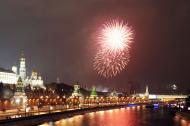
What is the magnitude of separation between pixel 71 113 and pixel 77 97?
63156 millimetres

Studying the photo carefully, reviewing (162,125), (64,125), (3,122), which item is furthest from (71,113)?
(3,122)

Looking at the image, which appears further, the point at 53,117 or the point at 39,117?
the point at 53,117

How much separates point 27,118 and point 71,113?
32.7 meters

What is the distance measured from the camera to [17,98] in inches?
3991

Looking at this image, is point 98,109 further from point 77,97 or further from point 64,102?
point 77,97

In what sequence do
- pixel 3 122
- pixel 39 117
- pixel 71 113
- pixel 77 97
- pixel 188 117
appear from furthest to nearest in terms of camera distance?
pixel 77 97, pixel 71 113, pixel 188 117, pixel 39 117, pixel 3 122

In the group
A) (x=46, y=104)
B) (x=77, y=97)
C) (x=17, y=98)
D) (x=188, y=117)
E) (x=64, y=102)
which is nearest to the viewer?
(x=188, y=117)

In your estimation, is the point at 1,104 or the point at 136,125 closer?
the point at 136,125

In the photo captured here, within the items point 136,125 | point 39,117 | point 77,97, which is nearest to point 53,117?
point 39,117

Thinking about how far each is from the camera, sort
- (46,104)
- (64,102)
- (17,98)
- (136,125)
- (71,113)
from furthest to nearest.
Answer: (64,102) < (46,104) < (17,98) < (71,113) < (136,125)

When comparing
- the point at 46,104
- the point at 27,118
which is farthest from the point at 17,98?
the point at 27,118

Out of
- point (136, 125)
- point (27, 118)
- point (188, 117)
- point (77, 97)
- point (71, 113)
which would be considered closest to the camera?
point (27, 118)

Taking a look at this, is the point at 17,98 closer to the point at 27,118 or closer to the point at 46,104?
the point at 46,104

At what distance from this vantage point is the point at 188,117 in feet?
281
